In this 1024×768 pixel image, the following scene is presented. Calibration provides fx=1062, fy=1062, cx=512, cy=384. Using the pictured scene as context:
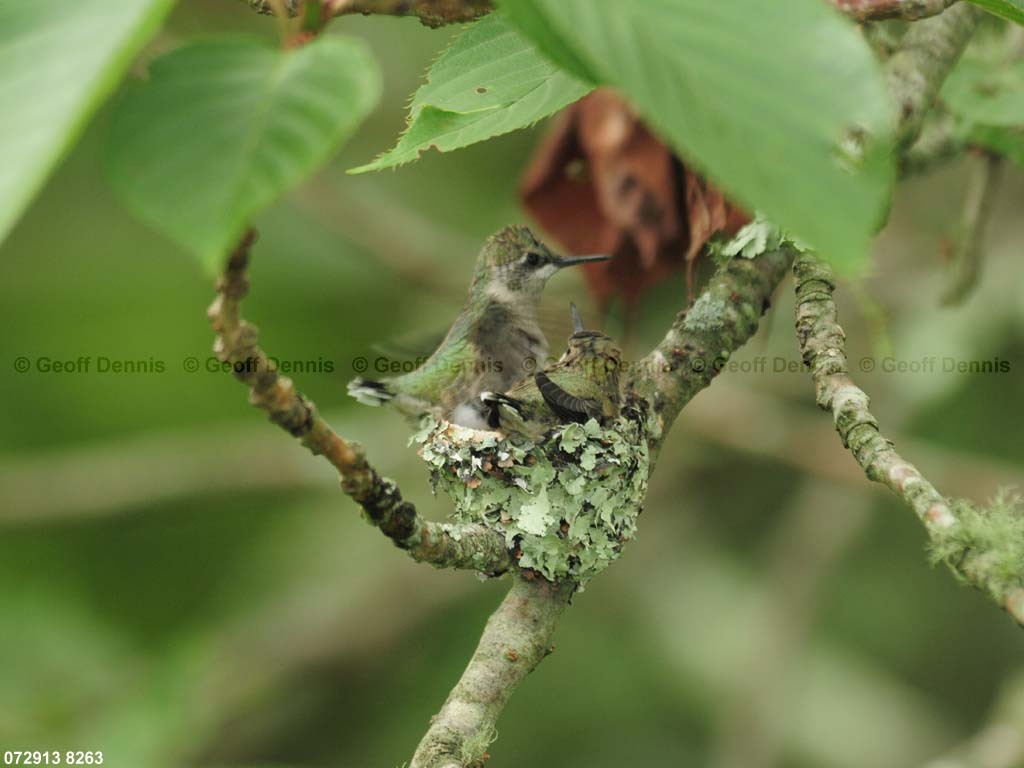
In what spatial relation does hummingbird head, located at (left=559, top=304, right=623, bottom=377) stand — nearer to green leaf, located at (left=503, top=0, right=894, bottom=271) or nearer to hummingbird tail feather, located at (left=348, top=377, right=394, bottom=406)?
hummingbird tail feather, located at (left=348, top=377, right=394, bottom=406)

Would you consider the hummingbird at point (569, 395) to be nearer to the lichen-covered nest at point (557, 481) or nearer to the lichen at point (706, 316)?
the lichen-covered nest at point (557, 481)

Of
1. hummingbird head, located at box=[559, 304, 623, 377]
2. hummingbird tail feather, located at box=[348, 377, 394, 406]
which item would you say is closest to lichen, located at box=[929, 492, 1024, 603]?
hummingbird head, located at box=[559, 304, 623, 377]

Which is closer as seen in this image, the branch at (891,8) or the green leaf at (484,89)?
the green leaf at (484,89)

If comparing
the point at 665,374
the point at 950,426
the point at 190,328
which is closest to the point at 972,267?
the point at 665,374

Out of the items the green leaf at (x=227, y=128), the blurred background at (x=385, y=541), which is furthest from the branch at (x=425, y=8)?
the blurred background at (x=385, y=541)

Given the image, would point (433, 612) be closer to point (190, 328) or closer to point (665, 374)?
point (190, 328)

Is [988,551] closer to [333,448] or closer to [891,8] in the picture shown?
[333,448]
